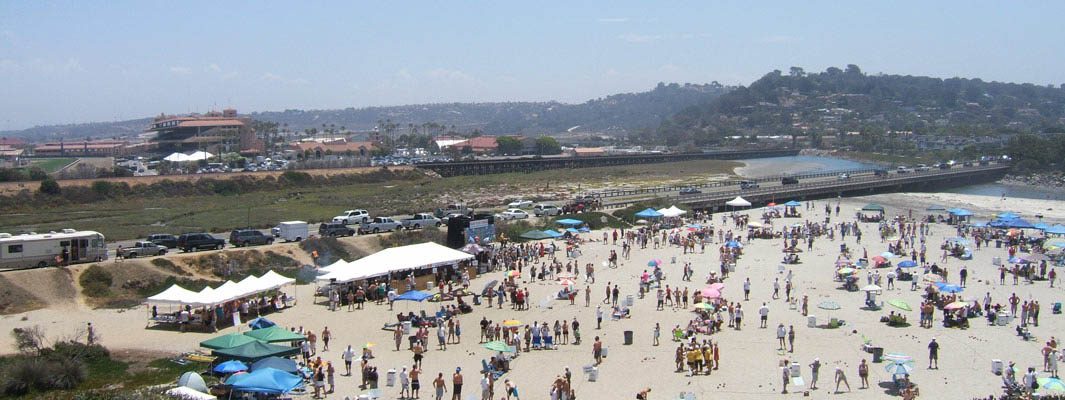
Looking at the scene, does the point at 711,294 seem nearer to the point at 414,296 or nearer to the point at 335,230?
the point at 414,296

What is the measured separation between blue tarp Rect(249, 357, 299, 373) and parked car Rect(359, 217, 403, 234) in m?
19.1

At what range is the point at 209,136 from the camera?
105 m

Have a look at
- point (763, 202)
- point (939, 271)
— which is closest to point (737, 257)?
point (939, 271)

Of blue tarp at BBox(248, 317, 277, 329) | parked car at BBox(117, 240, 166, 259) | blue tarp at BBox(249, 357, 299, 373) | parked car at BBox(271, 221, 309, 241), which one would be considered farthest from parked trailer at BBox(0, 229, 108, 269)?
blue tarp at BBox(249, 357, 299, 373)

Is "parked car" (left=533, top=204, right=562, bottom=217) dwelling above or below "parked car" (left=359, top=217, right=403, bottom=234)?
below

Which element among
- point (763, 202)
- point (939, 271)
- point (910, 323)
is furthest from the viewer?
point (763, 202)

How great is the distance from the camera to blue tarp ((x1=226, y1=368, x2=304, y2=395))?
1520cm

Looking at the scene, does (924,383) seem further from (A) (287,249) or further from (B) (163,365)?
(A) (287,249)

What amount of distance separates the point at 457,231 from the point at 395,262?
21.1ft

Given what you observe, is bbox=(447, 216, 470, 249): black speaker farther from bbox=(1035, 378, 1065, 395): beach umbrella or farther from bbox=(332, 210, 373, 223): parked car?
bbox=(1035, 378, 1065, 395): beach umbrella

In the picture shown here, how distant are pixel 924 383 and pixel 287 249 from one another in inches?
869

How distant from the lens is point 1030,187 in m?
82.2

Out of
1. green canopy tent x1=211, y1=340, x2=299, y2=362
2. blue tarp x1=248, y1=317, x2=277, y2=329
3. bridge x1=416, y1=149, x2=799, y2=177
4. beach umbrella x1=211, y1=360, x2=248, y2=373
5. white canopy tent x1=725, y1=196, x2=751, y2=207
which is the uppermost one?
green canopy tent x1=211, y1=340, x2=299, y2=362

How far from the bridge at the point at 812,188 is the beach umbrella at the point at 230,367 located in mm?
33697
